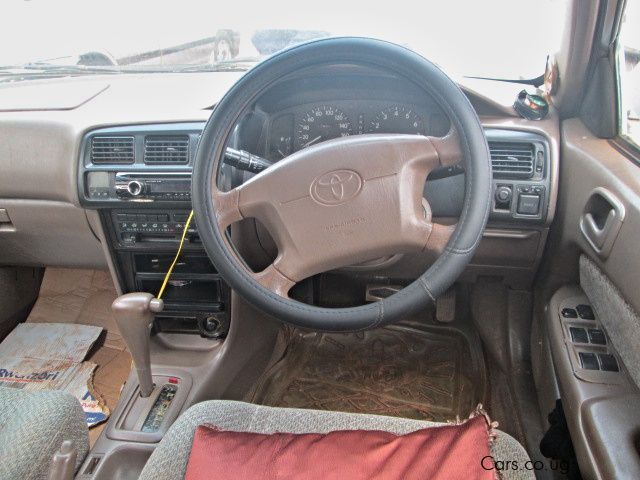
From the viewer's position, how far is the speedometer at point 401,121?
137 centimetres

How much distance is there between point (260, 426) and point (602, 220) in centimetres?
88

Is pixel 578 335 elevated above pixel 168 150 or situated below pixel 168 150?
below

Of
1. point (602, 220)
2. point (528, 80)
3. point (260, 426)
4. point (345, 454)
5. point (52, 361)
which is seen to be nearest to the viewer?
point (345, 454)

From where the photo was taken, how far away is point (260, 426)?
1.11 meters

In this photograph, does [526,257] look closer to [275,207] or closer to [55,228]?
[275,207]

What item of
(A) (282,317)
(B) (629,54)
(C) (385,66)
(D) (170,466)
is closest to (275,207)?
(A) (282,317)

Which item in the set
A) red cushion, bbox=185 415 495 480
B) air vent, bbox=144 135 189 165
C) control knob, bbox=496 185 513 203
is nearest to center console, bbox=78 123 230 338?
air vent, bbox=144 135 189 165

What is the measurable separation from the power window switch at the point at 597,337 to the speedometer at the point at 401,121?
0.64 meters

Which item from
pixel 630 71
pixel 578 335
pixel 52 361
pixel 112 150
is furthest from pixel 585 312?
pixel 52 361

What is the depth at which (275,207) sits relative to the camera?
46.2 inches

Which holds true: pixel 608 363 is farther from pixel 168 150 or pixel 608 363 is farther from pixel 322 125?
pixel 168 150

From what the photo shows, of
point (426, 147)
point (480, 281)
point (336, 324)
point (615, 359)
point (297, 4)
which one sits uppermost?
point (297, 4)

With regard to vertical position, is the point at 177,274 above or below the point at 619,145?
below

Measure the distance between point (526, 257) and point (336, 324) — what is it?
0.78m
